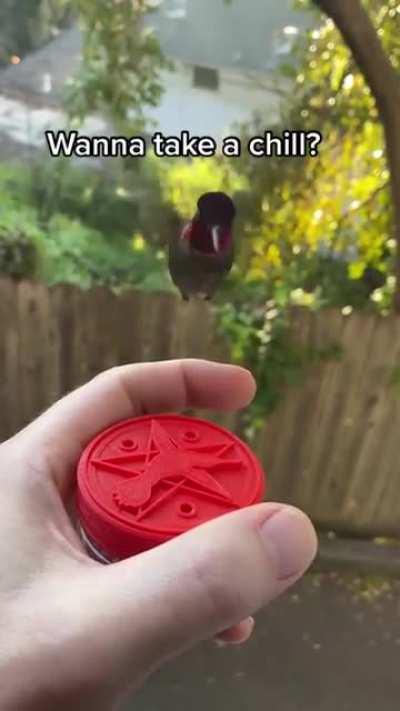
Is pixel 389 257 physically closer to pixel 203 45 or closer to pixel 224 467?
pixel 203 45

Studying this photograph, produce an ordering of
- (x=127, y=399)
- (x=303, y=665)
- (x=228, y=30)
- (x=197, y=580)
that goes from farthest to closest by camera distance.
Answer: (x=303, y=665), (x=228, y=30), (x=127, y=399), (x=197, y=580)

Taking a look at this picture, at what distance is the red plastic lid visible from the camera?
0.33 meters

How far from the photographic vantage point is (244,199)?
2.21ft

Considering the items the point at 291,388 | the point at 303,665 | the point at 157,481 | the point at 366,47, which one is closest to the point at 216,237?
the point at 157,481

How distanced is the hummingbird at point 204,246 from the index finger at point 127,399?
6 cm

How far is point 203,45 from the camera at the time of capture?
2.01ft

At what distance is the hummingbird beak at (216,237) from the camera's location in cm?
45

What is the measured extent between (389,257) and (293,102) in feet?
0.77

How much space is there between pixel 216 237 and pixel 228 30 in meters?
0.23

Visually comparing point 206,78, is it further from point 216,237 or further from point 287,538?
point 287,538

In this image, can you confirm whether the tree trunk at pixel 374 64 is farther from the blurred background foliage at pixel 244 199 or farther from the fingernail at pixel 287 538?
the fingernail at pixel 287 538

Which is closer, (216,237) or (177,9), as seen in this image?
A: (216,237)

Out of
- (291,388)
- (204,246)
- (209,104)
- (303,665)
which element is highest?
(209,104)

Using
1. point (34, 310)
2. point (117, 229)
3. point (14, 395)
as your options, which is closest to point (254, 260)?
point (117, 229)
